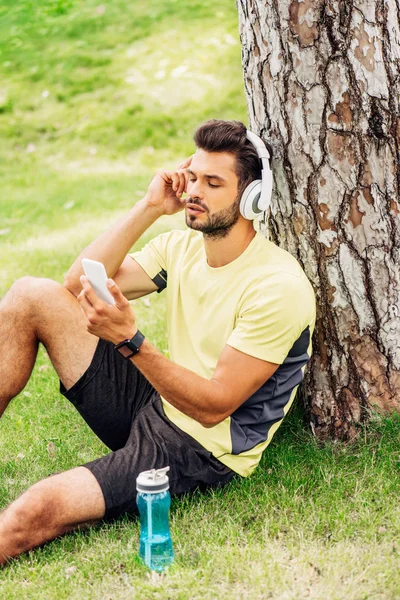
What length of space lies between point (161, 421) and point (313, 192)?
1.23 metres

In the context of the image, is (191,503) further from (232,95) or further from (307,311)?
(232,95)

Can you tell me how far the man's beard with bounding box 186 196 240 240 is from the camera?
3537 mm

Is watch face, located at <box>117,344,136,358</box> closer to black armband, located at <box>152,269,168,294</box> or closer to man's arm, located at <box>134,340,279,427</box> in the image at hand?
man's arm, located at <box>134,340,279,427</box>

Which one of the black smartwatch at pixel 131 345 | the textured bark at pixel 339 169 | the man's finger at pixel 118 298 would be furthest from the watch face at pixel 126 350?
the textured bark at pixel 339 169

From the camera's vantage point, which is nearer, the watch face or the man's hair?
the watch face

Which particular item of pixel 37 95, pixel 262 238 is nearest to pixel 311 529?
pixel 262 238

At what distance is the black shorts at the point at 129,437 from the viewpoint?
340 centimetres

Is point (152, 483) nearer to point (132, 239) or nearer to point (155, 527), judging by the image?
point (155, 527)

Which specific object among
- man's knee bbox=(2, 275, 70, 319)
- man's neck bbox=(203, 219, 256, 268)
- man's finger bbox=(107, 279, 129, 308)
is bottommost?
man's knee bbox=(2, 275, 70, 319)

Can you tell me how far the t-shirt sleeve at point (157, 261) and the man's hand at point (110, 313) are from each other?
0.83 m

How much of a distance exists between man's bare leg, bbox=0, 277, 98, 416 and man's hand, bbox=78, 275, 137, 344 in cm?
65

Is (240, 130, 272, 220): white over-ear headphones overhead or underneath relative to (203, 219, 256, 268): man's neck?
overhead

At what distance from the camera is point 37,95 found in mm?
11211

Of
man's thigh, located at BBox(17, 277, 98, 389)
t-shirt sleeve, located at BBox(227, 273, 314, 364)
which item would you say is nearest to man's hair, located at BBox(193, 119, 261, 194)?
t-shirt sleeve, located at BBox(227, 273, 314, 364)
